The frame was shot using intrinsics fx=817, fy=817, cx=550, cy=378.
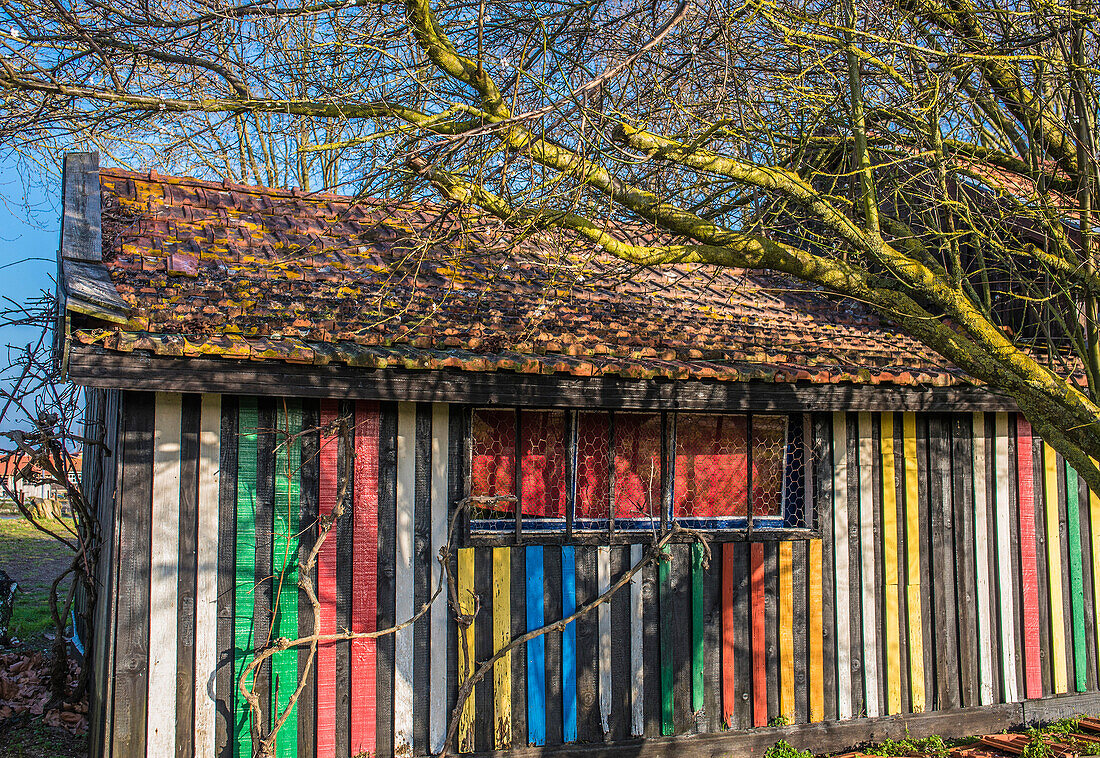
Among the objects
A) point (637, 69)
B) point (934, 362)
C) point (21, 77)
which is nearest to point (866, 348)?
point (934, 362)

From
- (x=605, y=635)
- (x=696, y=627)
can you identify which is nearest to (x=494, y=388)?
(x=605, y=635)

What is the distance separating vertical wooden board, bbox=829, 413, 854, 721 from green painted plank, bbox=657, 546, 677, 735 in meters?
1.41

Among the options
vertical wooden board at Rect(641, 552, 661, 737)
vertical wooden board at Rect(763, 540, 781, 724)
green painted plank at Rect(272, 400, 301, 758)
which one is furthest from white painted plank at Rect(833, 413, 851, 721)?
green painted plank at Rect(272, 400, 301, 758)

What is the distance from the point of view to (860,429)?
6590mm

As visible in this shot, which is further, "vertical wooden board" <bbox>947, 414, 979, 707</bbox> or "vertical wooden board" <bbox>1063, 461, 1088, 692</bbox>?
"vertical wooden board" <bbox>1063, 461, 1088, 692</bbox>

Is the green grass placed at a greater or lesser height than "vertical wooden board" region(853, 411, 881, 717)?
lesser

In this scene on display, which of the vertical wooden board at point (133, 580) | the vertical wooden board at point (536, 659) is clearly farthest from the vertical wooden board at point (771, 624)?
the vertical wooden board at point (133, 580)

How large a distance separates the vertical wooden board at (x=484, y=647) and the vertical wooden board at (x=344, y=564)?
2.73 ft

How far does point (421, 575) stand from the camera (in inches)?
214

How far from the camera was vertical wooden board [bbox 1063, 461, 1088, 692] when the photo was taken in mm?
7031

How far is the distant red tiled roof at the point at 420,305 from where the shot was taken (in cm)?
496

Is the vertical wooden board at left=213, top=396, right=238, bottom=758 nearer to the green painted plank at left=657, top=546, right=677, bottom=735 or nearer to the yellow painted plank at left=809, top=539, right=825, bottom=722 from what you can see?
the green painted plank at left=657, top=546, right=677, bottom=735

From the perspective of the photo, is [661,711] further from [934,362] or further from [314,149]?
[314,149]

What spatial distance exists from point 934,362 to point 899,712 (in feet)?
9.33
